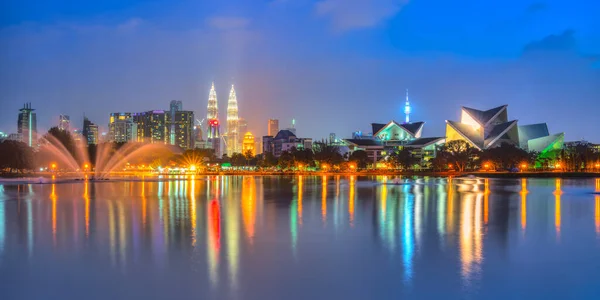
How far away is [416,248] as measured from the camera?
13781 millimetres

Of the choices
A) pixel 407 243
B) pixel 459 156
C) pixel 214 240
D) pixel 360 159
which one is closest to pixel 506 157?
pixel 459 156

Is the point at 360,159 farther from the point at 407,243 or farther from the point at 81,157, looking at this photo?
the point at 407,243

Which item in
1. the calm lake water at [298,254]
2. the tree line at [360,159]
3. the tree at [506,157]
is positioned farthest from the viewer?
the tree at [506,157]

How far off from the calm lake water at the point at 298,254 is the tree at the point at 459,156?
233 feet

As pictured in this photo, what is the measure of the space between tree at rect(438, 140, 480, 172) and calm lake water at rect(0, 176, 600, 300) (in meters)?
70.9

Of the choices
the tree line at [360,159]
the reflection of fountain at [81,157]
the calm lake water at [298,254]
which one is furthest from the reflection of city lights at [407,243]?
the tree line at [360,159]

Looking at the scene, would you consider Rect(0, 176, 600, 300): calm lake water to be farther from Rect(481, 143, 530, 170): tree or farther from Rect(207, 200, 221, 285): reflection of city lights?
Rect(481, 143, 530, 170): tree

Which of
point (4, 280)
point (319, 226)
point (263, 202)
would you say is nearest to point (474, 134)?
point (263, 202)

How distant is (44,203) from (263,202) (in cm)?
1150

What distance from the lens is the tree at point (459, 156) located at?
91250 millimetres

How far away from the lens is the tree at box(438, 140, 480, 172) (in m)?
91.2

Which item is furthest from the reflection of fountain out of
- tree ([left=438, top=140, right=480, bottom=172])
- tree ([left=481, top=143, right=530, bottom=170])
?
tree ([left=481, top=143, right=530, bottom=170])

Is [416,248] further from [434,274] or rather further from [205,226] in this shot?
[205,226]

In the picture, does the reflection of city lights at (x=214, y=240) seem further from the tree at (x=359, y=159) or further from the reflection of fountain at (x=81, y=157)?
the tree at (x=359, y=159)
